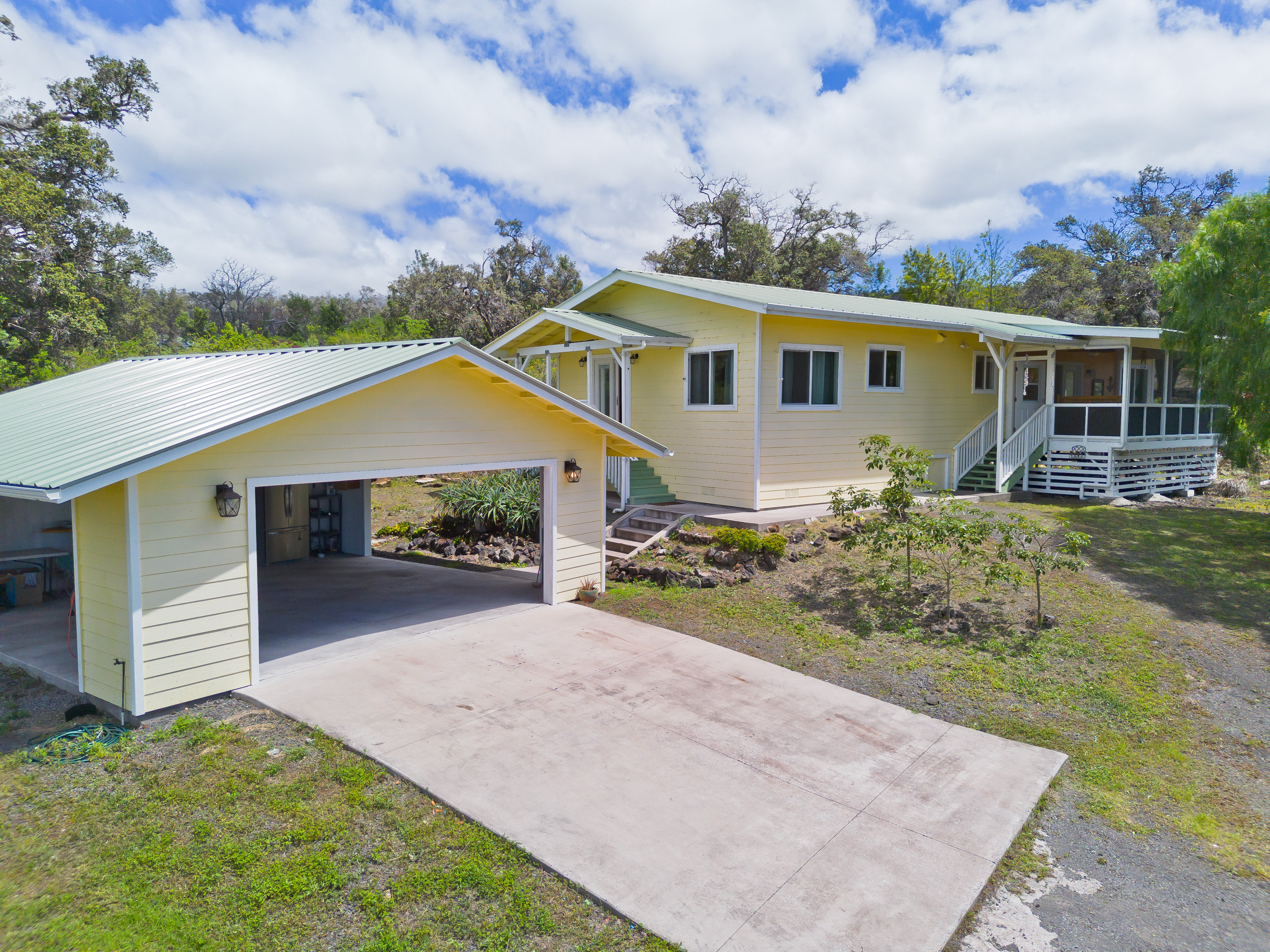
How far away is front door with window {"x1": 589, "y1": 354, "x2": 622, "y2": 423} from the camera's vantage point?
1567cm

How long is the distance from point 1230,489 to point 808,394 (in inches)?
484

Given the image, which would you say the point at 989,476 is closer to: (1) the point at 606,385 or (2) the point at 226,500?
(1) the point at 606,385

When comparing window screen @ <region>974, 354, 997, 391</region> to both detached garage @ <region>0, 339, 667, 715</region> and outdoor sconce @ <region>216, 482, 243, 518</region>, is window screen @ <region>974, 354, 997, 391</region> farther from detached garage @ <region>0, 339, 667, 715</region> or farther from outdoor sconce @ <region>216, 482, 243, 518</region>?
→ outdoor sconce @ <region>216, 482, 243, 518</region>

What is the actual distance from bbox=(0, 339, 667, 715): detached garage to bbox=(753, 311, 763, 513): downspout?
380 centimetres

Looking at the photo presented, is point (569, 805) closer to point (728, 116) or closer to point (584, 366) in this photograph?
point (584, 366)

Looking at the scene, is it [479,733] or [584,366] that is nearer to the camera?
[479,733]

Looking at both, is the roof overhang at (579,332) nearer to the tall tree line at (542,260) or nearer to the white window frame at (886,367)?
the white window frame at (886,367)

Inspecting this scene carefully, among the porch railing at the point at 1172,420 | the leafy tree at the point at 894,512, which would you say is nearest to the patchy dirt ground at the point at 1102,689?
the leafy tree at the point at 894,512

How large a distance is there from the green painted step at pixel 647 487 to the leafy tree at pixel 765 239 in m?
23.4

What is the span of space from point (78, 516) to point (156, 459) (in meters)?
1.46

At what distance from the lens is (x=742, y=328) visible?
1320cm

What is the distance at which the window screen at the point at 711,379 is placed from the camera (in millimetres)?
13586

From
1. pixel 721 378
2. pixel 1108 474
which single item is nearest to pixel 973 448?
pixel 1108 474

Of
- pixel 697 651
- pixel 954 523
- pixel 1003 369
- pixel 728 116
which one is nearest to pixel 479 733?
pixel 697 651
